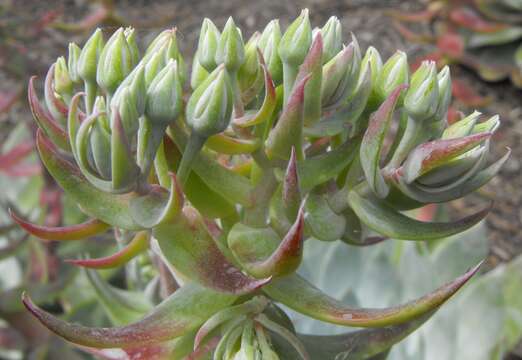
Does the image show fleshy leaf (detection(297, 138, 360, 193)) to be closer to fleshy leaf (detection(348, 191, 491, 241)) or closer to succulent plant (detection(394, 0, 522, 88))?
fleshy leaf (detection(348, 191, 491, 241))

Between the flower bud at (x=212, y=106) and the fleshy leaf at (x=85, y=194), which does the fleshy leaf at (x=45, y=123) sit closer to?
the fleshy leaf at (x=85, y=194)

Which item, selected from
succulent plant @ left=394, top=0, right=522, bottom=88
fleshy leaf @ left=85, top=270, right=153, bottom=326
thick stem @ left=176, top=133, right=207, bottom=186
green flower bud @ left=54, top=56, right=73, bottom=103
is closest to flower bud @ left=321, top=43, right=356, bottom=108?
thick stem @ left=176, top=133, right=207, bottom=186

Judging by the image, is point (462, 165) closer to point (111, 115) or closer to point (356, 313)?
point (356, 313)

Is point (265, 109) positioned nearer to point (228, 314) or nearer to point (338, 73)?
point (338, 73)

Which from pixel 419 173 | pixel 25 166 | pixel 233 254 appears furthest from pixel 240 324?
pixel 25 166

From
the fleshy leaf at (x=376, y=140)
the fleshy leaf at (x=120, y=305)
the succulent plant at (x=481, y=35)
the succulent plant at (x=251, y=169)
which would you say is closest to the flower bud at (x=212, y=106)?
the succulent plant at (x=251, y=169)

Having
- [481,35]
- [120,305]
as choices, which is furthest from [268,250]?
[481,35]
